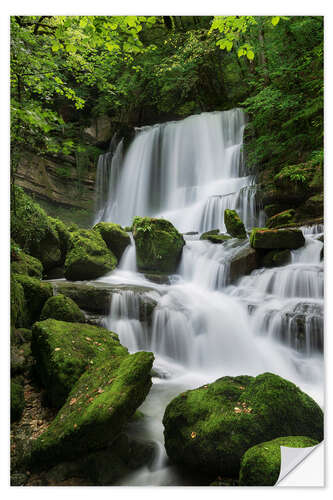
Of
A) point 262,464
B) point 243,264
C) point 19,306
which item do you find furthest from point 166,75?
point 262,464

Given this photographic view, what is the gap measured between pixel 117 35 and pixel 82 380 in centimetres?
323

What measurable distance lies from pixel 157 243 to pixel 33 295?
81.3 inches

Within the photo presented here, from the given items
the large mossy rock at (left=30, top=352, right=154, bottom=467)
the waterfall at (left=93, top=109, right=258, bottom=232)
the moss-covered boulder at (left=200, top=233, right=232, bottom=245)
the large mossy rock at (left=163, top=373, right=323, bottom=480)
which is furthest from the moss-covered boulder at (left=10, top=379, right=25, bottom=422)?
the moss-covered boulder at (left=200, top=233, right=232, bottom=245)

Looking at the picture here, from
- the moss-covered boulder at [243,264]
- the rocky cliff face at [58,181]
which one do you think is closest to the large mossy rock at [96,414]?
the moss-covered boulder at [243,264]

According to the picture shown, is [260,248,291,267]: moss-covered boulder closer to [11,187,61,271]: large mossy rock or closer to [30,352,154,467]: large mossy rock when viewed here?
[30,352,154,467]: large mossy rock

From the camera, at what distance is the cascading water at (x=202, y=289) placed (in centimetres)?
285

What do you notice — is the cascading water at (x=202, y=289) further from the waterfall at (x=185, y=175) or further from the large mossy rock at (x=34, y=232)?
the large mossy rock at (x=34, y=232)

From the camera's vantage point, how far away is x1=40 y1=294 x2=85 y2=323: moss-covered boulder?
3340 mm

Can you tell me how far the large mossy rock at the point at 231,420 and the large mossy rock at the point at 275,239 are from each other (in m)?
2.23

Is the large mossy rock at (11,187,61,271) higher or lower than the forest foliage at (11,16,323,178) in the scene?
lower

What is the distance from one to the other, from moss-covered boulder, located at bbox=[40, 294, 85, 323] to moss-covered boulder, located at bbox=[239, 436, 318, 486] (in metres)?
2.33

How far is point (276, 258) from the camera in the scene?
4.02 metres

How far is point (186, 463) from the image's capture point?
202 cm
